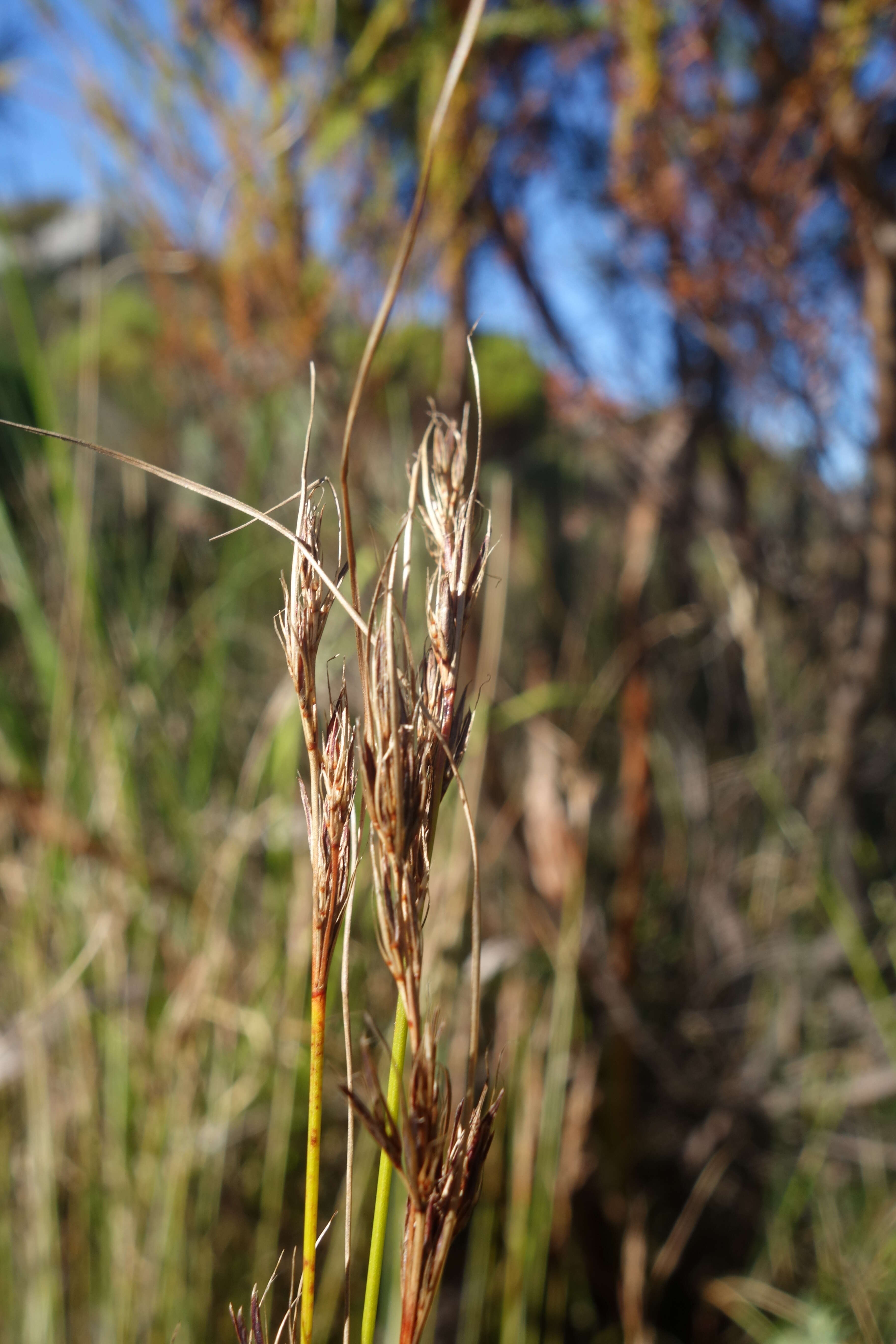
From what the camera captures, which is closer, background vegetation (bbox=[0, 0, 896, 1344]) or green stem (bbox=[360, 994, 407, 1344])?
green stem (bbox=[360, 994, 407, 1344])

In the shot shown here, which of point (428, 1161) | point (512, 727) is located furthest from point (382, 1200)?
point (512, 727)

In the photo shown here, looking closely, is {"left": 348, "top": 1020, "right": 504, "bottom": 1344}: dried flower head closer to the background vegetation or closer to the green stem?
the green stem

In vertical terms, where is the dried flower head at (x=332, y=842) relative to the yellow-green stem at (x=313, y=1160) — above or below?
above

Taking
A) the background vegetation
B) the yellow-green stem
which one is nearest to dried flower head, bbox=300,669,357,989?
the yellow-green stem

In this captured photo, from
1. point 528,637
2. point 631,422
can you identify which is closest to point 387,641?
point 631,422

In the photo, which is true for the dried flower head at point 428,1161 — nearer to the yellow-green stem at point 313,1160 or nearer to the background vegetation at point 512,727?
the yellow-green stem at point 313,1160

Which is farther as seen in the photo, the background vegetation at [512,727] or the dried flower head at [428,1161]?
the background vegetation at [512,727]

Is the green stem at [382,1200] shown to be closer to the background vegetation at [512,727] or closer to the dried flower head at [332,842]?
the dried flower head at [332,842]

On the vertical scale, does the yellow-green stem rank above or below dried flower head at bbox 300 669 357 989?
below

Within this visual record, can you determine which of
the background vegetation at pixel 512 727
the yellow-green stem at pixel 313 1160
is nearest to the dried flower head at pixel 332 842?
the yellow-green stem at pixel 313 1160
